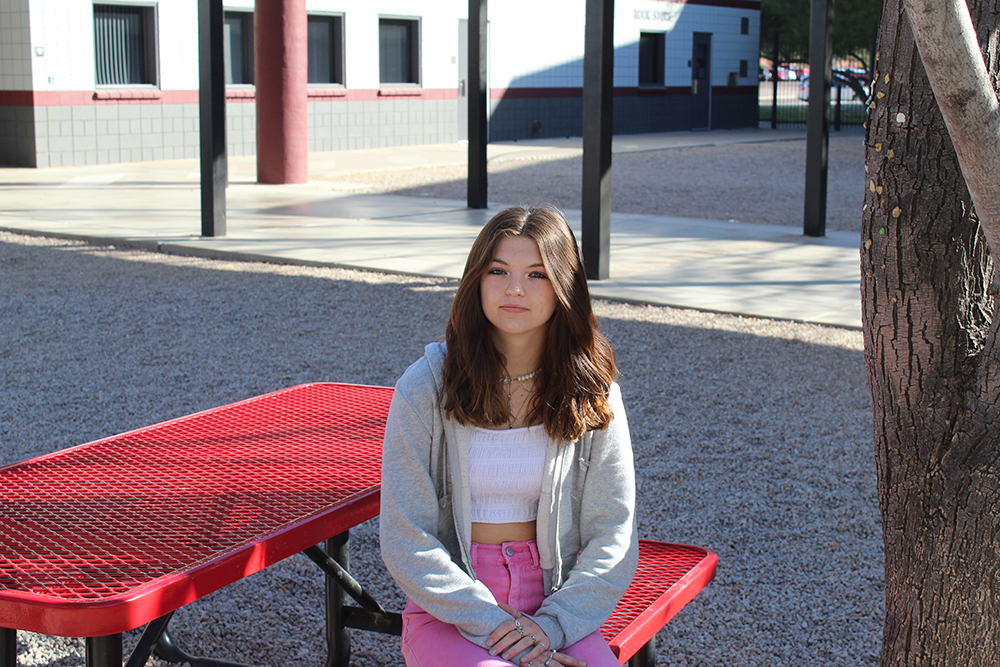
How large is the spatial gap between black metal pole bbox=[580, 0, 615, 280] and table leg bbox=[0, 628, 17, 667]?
6420 mm

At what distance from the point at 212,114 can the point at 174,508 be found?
330 inches

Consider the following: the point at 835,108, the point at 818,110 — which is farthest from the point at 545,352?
the point at 835,108

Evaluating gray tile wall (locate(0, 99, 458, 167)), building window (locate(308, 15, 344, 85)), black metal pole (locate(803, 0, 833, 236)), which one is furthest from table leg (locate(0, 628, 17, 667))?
building window (locate(308, 15, 344, 85))

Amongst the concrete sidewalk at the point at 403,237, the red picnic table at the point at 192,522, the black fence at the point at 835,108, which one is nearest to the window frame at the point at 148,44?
the concrete sidewalk at the point at 403,237

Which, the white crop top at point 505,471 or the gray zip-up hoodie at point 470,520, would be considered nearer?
the gray zip-up hoodie at point 470,520

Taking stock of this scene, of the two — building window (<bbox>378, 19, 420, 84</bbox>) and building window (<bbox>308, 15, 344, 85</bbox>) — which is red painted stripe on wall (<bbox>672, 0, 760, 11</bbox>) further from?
building window (<bbox>308, 15, 344, 85</bbox>)

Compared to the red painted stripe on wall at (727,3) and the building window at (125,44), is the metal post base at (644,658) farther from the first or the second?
the red painted stripe on wall at (727,3)

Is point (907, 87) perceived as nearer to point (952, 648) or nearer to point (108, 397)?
point (952, 648)

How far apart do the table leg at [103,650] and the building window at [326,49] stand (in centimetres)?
2006

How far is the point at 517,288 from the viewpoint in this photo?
2.20 metres

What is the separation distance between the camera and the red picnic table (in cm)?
181

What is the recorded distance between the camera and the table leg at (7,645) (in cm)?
199

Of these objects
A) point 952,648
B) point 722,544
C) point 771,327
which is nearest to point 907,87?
point 952,648

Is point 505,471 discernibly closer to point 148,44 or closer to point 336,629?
point 336,629
